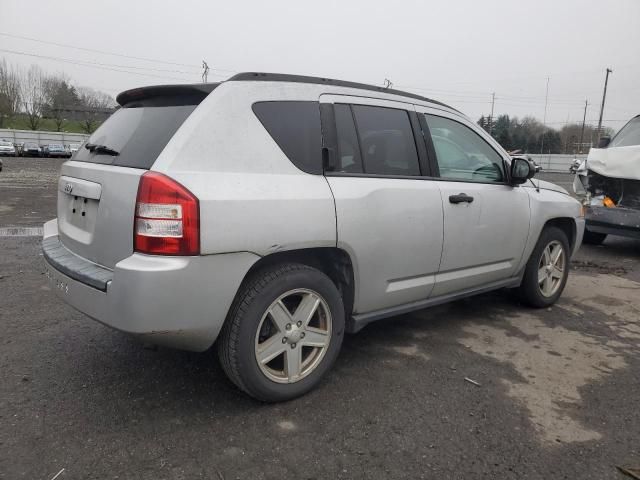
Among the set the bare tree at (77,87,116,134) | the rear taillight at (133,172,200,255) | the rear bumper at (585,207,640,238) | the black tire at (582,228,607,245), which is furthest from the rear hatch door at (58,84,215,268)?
the bare tree at (77,87,116,134)

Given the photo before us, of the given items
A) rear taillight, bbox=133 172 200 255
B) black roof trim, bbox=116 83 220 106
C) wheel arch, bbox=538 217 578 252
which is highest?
black roof trim, bbox=116 83 220 106

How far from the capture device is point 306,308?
111 inches

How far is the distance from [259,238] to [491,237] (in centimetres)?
211

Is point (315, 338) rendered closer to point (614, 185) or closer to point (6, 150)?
point (614, 185)

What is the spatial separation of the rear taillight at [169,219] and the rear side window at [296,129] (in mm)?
672

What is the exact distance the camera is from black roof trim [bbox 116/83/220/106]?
2652mm

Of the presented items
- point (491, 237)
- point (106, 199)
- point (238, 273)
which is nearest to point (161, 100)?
point (106, 199)

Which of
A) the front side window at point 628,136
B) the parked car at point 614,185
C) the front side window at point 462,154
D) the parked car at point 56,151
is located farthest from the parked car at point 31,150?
the front side window at point 462,154

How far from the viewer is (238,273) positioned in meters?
2.48

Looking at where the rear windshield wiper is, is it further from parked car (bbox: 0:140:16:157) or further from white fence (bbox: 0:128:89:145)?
white fence (bbox: 0:128:89:145)

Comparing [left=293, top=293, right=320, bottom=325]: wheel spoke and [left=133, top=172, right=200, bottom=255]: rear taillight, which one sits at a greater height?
[left=133, top=172, right=200, bottom=255]: rear taillight

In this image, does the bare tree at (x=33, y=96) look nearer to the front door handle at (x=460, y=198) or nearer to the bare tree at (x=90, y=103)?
the bare tree at (x=90, y=103)

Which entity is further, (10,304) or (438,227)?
(10,304)

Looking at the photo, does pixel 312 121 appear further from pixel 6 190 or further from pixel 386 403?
pixel 6 190
